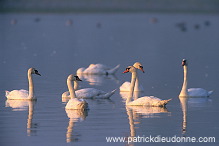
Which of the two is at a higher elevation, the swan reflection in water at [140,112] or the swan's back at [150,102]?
the swan's back at [150,102]

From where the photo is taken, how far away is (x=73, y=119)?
56.0 ft

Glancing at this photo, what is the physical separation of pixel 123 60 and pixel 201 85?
10491 millimetres

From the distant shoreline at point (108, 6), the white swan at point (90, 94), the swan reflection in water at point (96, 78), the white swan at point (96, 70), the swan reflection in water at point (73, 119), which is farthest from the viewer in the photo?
the distant shoreline at point (108, 6)

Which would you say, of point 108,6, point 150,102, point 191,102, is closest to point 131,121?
point 150,102

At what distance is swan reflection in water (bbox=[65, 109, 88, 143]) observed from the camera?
14.6m

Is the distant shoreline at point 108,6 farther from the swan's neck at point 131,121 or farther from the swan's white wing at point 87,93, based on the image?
the swan's neck at point 131,121

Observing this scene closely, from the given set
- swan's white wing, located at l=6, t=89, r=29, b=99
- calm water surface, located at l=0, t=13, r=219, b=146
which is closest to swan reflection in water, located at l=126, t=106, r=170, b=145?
calm water surface, located at l=0, t=13, r=219, b=146

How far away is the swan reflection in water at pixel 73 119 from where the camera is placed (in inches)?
576

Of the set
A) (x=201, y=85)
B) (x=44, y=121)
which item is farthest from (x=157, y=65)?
(x=44, y=121)

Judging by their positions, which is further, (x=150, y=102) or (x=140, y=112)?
(x=150, y=102)

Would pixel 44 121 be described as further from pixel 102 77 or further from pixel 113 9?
pixel 113 9

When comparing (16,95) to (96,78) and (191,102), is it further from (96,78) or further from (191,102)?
(96,78)

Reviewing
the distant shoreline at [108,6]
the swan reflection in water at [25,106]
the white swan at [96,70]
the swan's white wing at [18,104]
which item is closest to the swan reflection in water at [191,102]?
the swan reflection in water at [25,106]

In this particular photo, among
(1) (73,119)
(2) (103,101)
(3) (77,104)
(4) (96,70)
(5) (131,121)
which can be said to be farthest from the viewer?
(4) (96,70)
